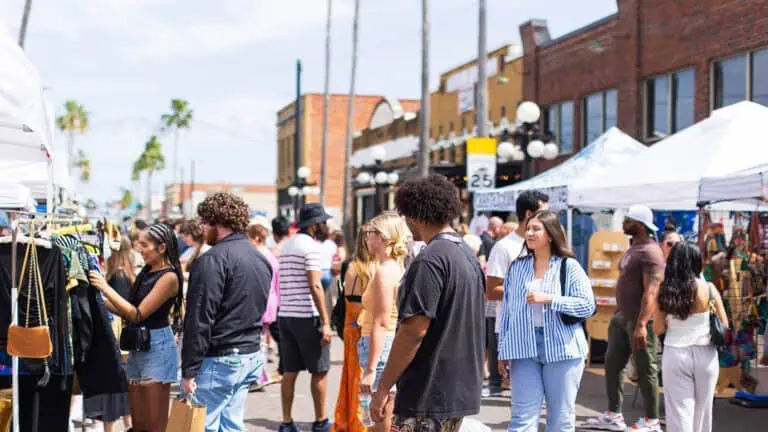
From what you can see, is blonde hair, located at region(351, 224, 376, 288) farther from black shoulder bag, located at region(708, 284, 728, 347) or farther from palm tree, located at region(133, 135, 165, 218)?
palm tree, located at region(133, 135, 165, 218)

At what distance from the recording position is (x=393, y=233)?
6.97 meters

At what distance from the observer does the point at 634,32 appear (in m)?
22.4

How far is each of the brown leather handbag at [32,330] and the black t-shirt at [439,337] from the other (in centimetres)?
208

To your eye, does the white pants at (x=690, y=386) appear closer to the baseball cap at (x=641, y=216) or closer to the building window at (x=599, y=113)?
the baseball cap at (x=641, y=216)

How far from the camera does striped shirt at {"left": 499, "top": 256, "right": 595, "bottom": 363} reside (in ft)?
21.3

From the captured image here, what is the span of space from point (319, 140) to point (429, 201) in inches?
2251

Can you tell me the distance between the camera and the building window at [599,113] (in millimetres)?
23781

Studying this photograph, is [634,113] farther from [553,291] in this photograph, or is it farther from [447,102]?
[553,291]

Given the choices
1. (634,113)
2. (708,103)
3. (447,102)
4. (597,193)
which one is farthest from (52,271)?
(447,102)

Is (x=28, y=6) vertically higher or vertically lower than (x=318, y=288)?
higher

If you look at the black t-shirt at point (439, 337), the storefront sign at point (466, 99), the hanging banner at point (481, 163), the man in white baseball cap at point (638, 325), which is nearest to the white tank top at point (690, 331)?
the man in white baseball cap at point (638, 325)

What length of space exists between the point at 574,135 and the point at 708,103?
19.1 ft

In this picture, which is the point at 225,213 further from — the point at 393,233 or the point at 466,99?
the point at 466,99

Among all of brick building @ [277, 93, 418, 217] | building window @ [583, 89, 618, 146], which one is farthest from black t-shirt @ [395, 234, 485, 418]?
Result: brick building @ [277, 93, 418, 217]
